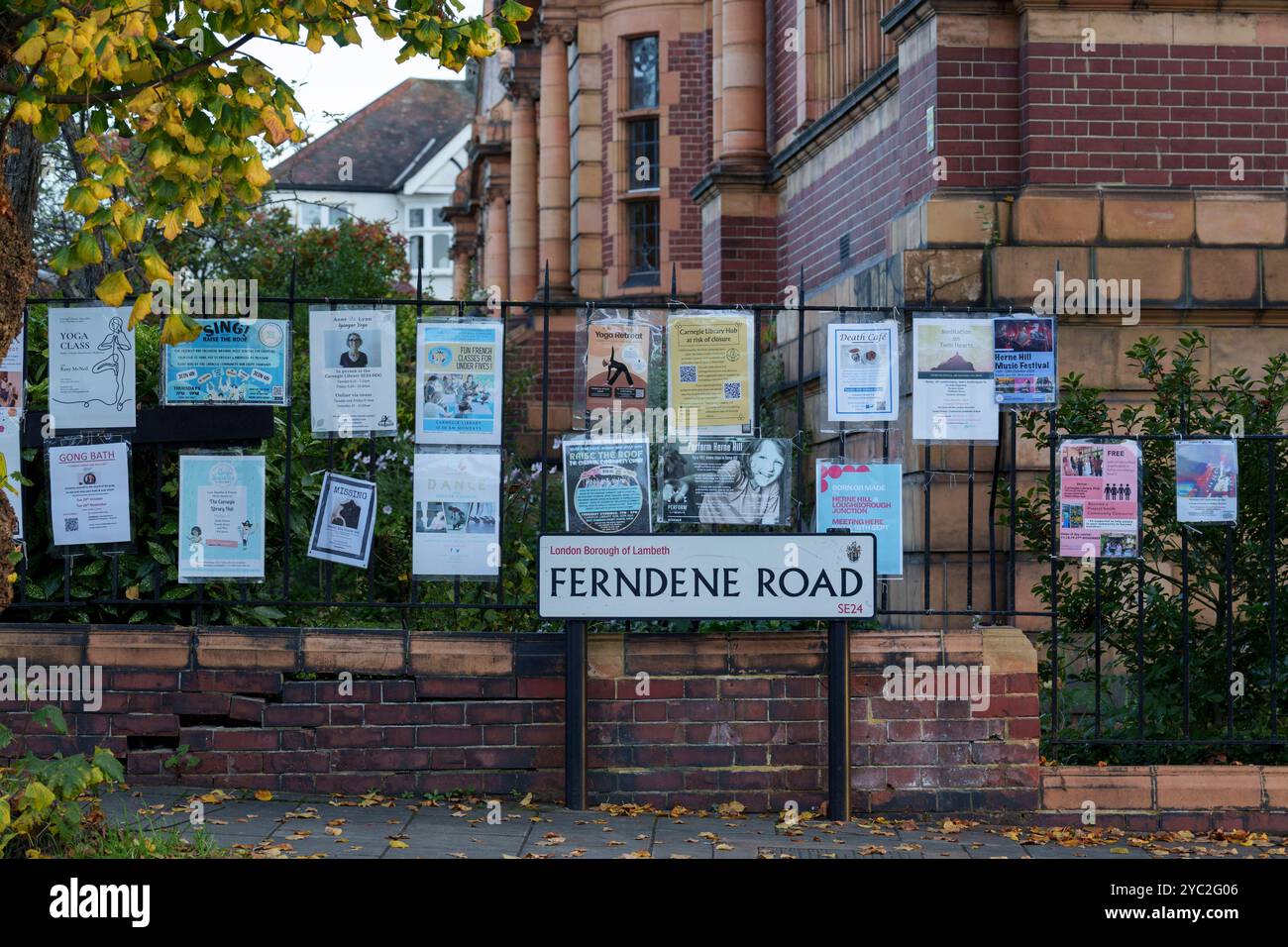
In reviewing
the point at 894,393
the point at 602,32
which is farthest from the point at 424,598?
the point at 602,32

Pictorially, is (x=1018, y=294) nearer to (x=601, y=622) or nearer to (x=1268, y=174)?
(x=1268, y=174)

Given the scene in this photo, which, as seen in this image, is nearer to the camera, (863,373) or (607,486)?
(607,486)

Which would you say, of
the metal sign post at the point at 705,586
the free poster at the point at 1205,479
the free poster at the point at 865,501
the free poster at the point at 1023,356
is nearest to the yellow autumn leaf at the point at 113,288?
the metal sign post at the point at 705,586

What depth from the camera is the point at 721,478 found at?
8219 millimetres

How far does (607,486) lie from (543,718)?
46.8 inches

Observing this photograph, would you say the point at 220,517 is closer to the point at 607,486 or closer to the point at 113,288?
the point at 607,486

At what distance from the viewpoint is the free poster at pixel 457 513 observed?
8.19 m

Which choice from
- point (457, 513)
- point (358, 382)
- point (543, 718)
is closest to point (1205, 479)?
point (543, 718)

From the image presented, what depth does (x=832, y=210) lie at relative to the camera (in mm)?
14328

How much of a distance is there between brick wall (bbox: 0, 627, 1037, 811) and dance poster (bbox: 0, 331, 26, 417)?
1.15 metres

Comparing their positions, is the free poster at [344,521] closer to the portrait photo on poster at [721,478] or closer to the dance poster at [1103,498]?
the portrait photo on poster at [721,478]

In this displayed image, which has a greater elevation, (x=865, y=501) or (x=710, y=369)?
(x=710, y=369)

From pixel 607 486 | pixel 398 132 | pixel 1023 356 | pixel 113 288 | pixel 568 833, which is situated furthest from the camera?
pixel 398 132

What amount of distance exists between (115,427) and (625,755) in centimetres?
304
